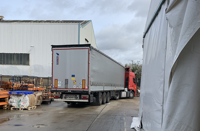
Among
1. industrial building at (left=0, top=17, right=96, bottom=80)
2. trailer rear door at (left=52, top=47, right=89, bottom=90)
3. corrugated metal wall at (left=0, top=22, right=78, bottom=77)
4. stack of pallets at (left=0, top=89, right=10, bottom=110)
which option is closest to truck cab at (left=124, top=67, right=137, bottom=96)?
industrial building at (left=0, top=17, right=96, bottom=80)

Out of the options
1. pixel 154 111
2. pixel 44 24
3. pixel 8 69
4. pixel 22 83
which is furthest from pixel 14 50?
pixel 154 111

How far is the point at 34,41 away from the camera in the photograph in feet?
92.9

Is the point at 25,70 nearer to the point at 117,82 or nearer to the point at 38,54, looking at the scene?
the point at 38,54

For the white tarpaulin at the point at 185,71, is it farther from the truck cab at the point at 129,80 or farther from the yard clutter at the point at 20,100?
the truck cab at the point at 129,80

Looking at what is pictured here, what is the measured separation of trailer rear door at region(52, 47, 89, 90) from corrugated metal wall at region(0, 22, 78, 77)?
15.8m

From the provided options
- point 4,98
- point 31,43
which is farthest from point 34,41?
point 4,98

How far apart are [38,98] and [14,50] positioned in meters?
18.5

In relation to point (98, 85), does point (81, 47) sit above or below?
above

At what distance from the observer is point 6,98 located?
11.9 metres

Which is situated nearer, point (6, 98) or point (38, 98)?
point (6, 98)

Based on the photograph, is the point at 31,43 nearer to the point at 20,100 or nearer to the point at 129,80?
the point at 129,80

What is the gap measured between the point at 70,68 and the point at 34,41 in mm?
18630

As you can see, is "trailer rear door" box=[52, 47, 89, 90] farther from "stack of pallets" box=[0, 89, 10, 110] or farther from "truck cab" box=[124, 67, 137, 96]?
"truck cab" box=[124, 67, 137, 96]

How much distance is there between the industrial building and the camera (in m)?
27.9
